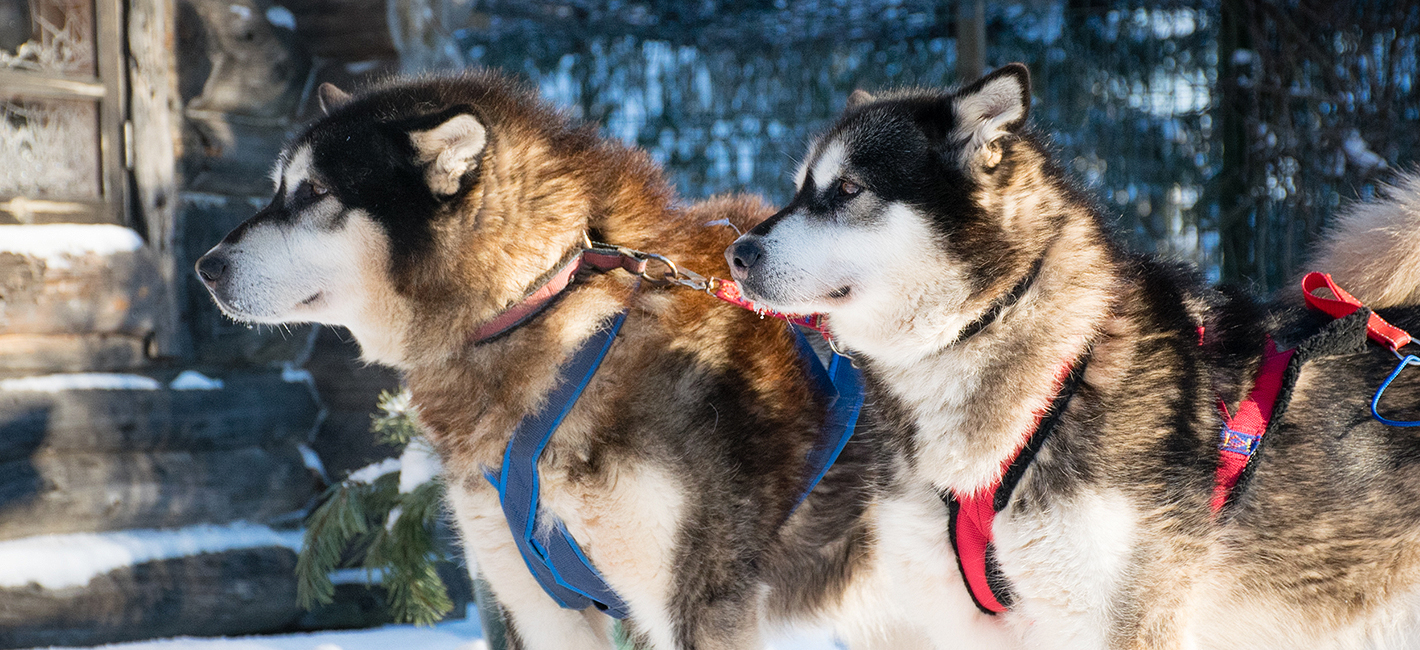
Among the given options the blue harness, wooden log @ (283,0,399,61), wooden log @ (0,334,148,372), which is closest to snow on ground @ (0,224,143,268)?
wooden log @ (0,334,148,372)

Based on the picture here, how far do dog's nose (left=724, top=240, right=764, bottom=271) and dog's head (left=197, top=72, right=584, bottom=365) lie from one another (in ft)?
1.37

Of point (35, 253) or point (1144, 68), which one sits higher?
point (1144, 68)

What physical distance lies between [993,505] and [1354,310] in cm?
75

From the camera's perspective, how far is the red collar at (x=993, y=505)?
171 cm

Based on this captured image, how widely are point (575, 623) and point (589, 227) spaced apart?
2.83 ft

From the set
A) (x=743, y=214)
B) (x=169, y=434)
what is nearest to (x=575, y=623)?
(x=743, y=214)

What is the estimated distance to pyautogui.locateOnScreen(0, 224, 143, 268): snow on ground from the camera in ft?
10.9

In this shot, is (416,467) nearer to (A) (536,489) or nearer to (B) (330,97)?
(B) (330,97)

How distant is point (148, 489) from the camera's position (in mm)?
3594

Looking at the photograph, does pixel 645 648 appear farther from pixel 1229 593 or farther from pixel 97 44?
pixel 97 44

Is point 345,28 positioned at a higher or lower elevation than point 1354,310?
higher

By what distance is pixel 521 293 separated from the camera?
204 cm

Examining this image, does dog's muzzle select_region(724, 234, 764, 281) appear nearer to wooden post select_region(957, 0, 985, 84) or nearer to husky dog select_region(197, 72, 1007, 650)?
husky dog select_region(197, 72, 1007, 650)

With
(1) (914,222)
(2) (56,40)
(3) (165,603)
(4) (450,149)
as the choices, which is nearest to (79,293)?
(2) (56,40)
